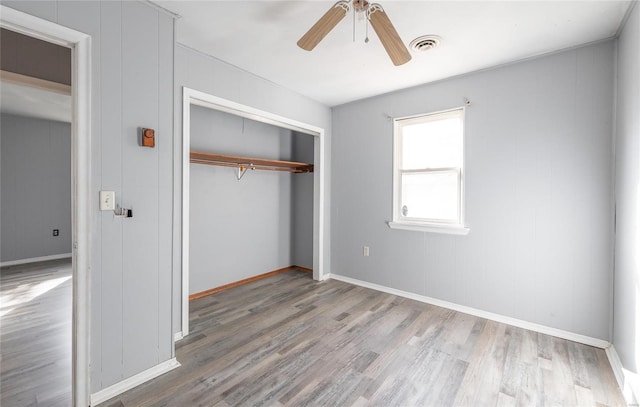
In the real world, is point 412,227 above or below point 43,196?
below

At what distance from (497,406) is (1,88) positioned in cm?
623

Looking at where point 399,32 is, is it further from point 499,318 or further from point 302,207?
point 302,207

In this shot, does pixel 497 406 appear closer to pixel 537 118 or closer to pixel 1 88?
pixel 537 118

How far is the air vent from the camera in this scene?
7.46ft

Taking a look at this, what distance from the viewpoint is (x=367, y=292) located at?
3.63 metres

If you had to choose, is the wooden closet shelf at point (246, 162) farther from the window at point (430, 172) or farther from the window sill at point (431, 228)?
the window sill at point (431, 228)

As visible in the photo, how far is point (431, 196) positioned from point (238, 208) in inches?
97.1

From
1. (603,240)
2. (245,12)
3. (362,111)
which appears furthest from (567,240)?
(245,12)

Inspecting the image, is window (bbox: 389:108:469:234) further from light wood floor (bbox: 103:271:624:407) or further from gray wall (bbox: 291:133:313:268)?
gray wall (bbox: 291:133:313:268)

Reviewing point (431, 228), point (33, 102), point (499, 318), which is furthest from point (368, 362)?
point (33, 102)

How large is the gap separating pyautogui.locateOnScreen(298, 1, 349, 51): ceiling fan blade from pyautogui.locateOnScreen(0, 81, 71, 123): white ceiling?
11.5 ft

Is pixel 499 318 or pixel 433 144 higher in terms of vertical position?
pixel 433 144

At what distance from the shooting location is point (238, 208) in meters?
3.84

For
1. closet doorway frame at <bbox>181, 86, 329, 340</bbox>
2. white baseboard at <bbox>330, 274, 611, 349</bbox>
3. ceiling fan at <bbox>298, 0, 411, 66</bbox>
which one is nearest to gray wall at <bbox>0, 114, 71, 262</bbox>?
closet doorway frame at <bbox>181, 86, 329, 340</bbox>
